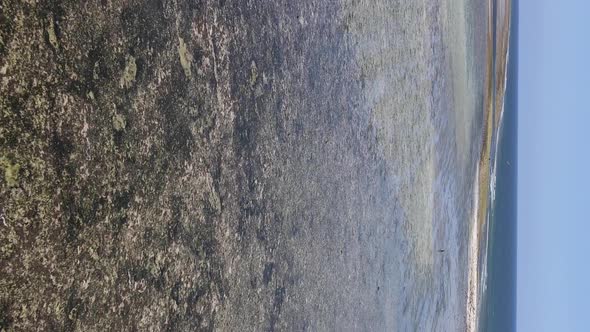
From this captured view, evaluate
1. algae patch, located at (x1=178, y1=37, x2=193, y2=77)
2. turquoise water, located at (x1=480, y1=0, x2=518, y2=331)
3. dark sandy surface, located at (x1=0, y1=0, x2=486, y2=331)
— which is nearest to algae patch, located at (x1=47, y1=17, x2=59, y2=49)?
dark sandy surface, located at (x1=0, y1=0, x2=486, y2=331)

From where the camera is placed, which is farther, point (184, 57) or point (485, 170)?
point (485, 170)

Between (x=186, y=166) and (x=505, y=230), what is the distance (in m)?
17.2

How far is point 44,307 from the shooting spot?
1.09 metres

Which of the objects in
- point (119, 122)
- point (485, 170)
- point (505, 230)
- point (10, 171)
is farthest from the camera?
point (505, 230)

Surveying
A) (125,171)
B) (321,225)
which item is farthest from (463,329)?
(125,171)

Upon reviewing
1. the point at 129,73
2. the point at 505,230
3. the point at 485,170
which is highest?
the point at 485,170

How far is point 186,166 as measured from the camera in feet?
5.26

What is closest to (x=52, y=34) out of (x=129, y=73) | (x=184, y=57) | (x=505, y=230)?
(x=129, y=73)

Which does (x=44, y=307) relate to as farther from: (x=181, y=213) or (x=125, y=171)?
(x=181, y=213)

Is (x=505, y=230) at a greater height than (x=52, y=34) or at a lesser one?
lesser

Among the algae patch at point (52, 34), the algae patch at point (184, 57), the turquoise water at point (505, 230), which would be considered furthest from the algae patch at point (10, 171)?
the turquoise water at point (505, 230)

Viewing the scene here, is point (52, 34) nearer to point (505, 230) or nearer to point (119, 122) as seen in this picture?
point (119, 122)

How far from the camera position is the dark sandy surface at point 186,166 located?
1095 mm

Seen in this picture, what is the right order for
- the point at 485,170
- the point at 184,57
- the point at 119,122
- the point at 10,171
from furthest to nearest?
the point at 485,170
the point at 184,57
the point at 119,122
the point at 10,171
